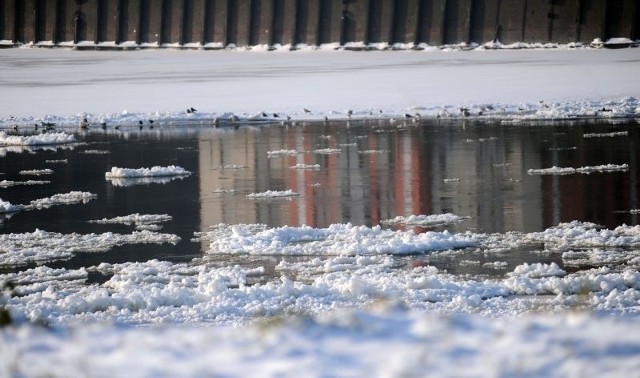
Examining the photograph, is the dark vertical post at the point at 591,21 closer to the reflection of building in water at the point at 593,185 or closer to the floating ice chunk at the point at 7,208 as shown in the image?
the reflection of building in water at the point at 593,185

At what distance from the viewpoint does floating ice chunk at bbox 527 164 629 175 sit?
16.5 metres

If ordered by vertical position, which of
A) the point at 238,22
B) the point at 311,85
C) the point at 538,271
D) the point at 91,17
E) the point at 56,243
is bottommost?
the point at 56,243

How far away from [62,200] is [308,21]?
3166 cm

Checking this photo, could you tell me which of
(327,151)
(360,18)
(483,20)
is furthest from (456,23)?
(327,151)

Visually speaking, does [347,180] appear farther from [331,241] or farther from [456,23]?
[456,23]

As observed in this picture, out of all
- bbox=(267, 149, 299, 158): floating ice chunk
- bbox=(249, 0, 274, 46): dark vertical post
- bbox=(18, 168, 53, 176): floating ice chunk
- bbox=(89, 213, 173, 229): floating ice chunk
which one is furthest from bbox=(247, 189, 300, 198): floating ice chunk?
bbox=(249, 0, 274, 46): dark vertical post

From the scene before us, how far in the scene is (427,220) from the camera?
12727mm

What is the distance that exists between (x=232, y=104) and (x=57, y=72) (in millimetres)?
15642

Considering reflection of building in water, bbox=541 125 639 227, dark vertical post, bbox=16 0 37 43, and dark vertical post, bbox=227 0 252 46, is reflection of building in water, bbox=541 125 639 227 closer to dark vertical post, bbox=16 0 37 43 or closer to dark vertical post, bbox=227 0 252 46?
dark vertical post, bbox=227 0 252 46

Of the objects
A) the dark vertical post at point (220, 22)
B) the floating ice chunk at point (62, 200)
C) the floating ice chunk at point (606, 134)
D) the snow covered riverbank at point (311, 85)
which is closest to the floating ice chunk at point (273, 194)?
the floating ice chunk at point (62, 200)

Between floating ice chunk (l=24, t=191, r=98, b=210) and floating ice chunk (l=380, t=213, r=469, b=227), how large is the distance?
5.00 m

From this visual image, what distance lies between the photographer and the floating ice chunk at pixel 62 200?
50.0ft

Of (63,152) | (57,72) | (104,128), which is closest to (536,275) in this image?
(63,152)

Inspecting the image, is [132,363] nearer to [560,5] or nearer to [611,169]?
[611,169]
